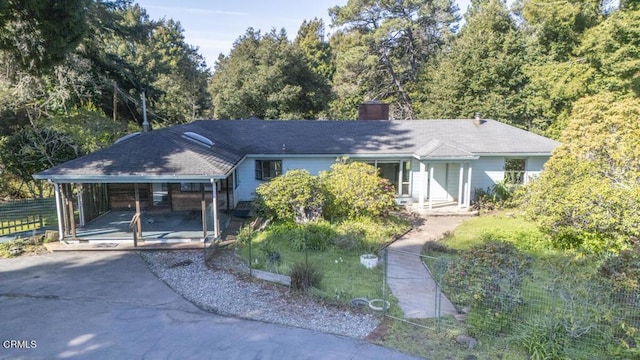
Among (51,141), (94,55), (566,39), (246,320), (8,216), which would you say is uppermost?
(566,39)

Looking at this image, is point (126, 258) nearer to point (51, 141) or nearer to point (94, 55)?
point (51, 141)

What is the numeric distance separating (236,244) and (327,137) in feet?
29.9

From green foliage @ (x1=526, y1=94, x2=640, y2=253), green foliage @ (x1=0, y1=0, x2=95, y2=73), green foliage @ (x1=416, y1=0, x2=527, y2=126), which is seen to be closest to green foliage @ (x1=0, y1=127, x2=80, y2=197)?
green foliage @ (x1=0, y1=0, x2=95, y2=73)

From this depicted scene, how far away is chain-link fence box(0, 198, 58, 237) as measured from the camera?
42.5 ft

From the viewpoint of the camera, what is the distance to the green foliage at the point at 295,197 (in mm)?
13430

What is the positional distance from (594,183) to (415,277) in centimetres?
577

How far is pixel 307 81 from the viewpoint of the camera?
33.7 meters

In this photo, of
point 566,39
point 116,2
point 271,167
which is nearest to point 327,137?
point 271,167

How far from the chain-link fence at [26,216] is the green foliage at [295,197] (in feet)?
24.6

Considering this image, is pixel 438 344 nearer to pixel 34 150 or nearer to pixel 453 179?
pixel 453 179

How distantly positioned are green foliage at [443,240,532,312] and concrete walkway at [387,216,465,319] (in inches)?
32.9

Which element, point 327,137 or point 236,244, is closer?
point 236,244

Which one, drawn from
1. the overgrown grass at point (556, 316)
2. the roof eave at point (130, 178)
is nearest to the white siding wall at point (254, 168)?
the roof eave at point (130, 178)

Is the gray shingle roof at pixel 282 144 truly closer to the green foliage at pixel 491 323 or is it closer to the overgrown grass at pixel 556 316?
the overgrown grass at pixel 556 316
